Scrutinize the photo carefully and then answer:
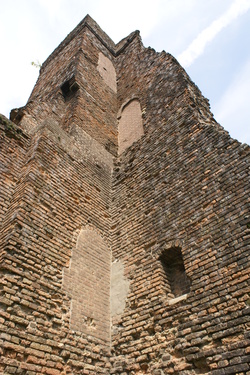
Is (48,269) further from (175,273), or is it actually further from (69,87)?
(69,87)

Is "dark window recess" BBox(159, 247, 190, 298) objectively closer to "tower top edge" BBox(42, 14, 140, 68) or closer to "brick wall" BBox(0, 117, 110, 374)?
"brick wall" BBox(0, 117, 110, 374)

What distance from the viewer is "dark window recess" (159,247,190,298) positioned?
460 centimetres

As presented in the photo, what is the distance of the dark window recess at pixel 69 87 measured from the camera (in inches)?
356

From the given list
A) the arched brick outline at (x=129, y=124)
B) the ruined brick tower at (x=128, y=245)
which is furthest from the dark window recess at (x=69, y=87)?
the arched brick outline at (x=129, y=124)

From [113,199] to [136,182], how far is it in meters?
0.71

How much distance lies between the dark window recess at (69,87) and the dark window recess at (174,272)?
6.13 metres

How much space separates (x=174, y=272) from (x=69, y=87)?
266 inches

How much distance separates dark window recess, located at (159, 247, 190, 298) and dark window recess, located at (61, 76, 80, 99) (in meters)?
6.13

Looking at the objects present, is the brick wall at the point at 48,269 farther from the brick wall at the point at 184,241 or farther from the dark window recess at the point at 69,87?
the dark window recess at the point at 69,87

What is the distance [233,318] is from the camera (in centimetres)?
353

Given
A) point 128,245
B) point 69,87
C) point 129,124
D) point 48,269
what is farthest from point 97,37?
point 48,269

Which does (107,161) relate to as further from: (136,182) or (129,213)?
(129,213)

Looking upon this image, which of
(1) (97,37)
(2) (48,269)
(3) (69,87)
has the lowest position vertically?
(2) (48,269)

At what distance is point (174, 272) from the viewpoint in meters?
4.91
